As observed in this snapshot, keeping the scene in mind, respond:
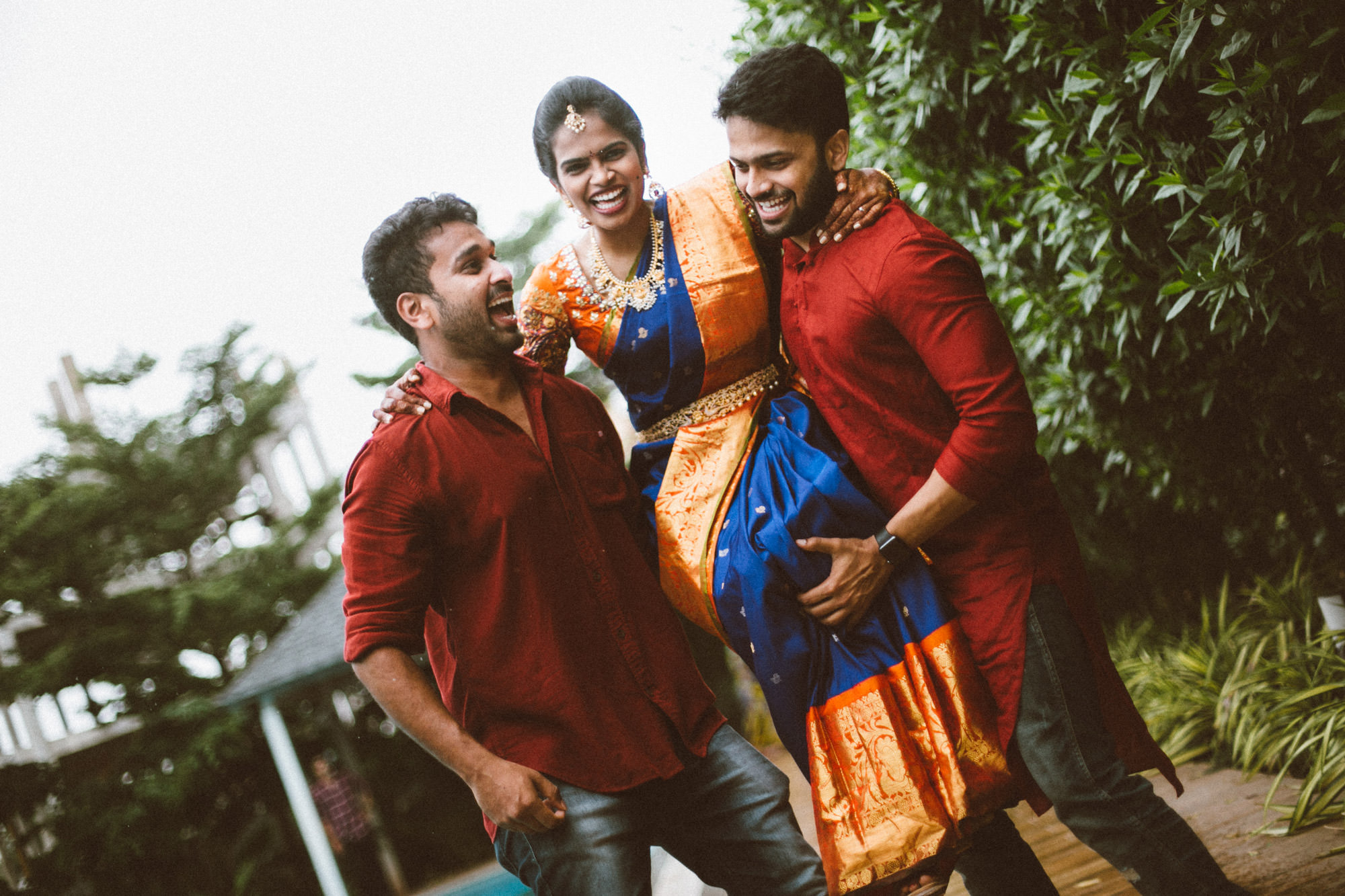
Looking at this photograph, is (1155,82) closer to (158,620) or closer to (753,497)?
(753,497)

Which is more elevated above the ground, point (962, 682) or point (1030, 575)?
point (1030, 575)

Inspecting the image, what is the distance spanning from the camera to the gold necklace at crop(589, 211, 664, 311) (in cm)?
223

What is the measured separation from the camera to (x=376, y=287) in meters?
2.22

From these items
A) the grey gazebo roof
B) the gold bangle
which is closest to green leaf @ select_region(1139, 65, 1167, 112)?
the gold bangle

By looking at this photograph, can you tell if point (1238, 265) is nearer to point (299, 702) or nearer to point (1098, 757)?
point (1098, 757)

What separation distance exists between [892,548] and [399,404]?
1052 millimetres

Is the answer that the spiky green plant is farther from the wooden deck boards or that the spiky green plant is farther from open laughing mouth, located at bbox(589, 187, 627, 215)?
open laughing mouth, located at bbox(589, 187, 627, 215)

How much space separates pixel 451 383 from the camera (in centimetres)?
212

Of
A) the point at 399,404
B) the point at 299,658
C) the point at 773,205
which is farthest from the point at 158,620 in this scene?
the point at 773,205

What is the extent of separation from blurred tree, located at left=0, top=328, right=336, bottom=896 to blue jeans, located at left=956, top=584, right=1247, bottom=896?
12.6 metres

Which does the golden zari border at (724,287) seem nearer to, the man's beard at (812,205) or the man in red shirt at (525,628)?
the man's beard at (812,205)

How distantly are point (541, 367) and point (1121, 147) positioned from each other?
156 centimetres

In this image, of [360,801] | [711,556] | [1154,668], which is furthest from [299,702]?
[711,556]


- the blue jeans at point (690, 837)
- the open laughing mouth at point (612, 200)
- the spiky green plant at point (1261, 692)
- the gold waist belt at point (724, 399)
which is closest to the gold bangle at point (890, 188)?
the gold waist belt at point (724, 399)
